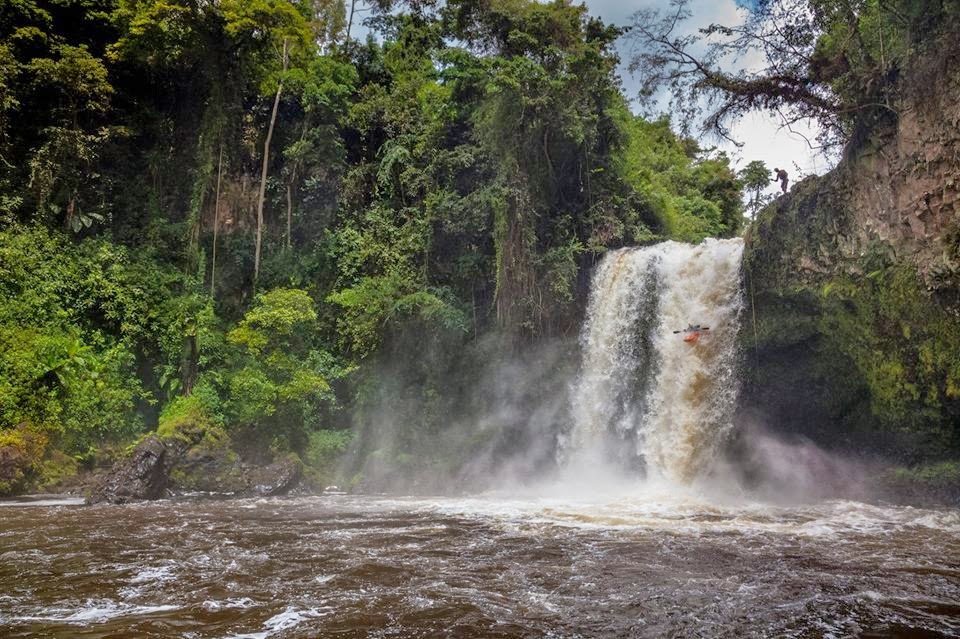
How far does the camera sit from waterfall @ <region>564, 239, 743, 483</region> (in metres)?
14.3

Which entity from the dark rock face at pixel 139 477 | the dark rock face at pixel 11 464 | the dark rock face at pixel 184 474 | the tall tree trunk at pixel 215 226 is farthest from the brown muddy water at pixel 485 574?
the tall tree trunk at pixel 215 226

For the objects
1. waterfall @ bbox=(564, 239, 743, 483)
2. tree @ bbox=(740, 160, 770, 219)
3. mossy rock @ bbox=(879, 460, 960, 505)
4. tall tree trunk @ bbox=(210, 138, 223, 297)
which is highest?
tree @ bbox=(740, 160, 770, 219)

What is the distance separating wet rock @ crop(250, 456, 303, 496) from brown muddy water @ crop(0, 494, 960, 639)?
12.1ft

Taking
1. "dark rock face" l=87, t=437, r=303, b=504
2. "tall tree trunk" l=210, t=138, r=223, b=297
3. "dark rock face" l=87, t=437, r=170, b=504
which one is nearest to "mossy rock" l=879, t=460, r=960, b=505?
"dark rock face" l=87, t=437, r=303, b=504

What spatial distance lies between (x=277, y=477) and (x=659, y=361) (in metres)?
9.70

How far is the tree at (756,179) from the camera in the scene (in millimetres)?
32150

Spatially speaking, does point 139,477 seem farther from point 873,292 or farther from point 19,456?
point 873,292

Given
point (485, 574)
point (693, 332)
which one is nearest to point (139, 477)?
point (485, 574)

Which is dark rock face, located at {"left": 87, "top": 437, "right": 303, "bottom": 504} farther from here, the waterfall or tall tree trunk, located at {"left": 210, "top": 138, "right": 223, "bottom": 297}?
the waterfall

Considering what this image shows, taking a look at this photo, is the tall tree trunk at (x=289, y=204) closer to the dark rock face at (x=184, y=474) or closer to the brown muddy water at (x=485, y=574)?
the dark rock face at (x=184, y=474)

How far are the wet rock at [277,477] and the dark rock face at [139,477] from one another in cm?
196

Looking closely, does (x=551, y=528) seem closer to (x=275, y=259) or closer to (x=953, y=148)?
(x=953, y=148)

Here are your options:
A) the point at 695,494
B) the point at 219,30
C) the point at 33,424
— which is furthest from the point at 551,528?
the point at 219,30

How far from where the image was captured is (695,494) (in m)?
13.4
